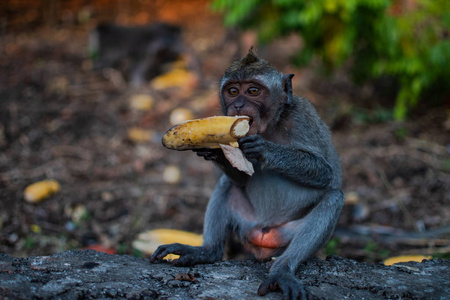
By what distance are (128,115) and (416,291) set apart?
7346 millimetres

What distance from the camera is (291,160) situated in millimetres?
4000

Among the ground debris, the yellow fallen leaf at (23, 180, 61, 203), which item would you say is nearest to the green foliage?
the yellow fallen leaf at (23, 180, 61, 203)

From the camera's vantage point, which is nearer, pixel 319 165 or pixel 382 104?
pixel 319 165

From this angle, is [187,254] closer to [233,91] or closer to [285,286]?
[285,286]

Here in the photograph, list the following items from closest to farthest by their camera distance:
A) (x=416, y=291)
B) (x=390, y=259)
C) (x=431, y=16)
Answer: (x=416, y=291) < (x=390, y=259) < (x=431, y=16)

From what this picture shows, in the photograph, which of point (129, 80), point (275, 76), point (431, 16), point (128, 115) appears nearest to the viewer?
point (275, 76)

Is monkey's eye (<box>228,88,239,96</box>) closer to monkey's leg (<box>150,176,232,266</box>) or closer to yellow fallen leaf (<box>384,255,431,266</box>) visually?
monkey's leg (<box>150,176,232,266</box>)

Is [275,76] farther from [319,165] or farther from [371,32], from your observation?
[371,32]

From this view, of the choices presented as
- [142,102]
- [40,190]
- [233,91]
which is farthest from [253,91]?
[142,102]

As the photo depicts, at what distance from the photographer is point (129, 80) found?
36.0 ft

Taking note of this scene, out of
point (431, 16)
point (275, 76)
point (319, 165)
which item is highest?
point (431, 16)

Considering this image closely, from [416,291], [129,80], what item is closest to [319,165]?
[416,291]

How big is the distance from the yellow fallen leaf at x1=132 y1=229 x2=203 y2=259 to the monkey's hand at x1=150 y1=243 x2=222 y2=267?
150cm

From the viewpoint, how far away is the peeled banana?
11.9 feet
